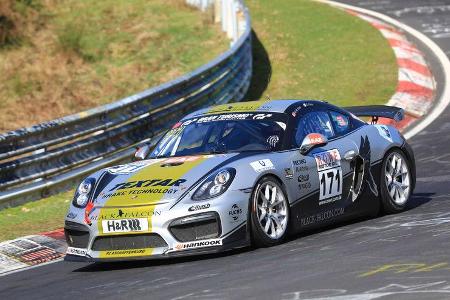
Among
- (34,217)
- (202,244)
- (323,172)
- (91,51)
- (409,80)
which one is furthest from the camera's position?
(91,51)

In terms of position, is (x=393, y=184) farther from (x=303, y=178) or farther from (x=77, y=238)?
(x=77, y=238)

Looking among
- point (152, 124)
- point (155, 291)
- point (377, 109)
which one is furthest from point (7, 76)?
point (155, 291)

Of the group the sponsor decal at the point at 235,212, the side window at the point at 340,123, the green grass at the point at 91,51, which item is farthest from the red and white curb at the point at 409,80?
the sponsor decal at the point at 235,212

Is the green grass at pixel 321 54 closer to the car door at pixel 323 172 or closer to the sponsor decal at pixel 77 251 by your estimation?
the car door at pixel 323 172

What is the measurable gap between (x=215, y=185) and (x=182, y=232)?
490 millimetres

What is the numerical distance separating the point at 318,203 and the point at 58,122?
4.25m

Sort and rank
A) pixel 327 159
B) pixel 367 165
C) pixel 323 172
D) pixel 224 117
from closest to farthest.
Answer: pixel 323 172 → pixel 327 159 → pixel 224 117 → pixel 367 165

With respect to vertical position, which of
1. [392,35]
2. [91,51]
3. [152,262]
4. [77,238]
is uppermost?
[91,51]

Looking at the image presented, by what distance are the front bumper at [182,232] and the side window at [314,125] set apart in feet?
4.42

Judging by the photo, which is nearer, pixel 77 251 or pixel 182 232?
pixel 182 232

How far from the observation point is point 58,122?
1267 cm

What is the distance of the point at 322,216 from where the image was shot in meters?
9.59

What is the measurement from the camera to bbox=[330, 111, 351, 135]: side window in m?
10.2

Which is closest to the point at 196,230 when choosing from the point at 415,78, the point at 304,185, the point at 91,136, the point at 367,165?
the point at 304,185
